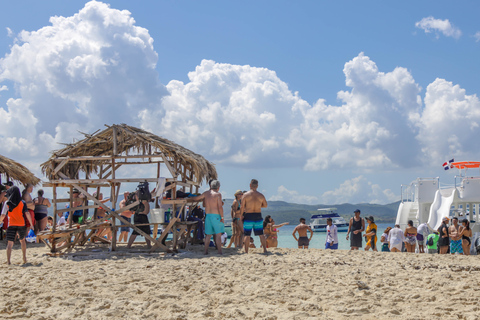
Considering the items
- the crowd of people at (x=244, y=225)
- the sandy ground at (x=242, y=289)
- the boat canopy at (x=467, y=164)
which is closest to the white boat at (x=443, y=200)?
the boat canopy at (x=467, y=164)

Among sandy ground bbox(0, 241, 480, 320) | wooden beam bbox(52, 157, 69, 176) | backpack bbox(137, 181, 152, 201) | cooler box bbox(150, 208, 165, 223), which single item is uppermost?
wooden beam bbox(52, 157, 69, 176)

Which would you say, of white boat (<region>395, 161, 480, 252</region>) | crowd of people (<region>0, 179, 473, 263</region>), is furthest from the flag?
crowd of people (<region>0, 179, 473, 263</region>)

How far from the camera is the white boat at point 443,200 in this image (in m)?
17.8

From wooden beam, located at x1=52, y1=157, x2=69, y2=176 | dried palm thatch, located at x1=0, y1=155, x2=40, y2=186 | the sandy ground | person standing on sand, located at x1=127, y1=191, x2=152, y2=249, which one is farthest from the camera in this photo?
dried palm thatch, located at x1=0, y1=155, x2=40, y2=186

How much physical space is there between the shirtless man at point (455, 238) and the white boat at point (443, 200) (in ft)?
17.7

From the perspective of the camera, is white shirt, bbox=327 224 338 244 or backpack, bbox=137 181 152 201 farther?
white shirt, bbox=327 224 338 244

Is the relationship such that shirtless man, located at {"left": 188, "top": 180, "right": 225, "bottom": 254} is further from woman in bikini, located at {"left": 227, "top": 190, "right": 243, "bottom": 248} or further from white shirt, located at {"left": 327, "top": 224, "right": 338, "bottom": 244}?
white shirt, located at {"left": 327, "top": 224, "right": 338, "bottom": 244}

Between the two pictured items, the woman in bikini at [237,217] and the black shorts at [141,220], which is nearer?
the black shorts at [141,220]

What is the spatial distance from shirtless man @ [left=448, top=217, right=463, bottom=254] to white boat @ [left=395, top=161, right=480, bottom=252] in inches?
212

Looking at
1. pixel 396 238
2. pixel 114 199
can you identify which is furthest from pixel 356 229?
pixel 114 199

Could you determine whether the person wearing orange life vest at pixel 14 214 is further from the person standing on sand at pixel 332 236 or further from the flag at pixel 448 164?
the flag at pixel 448 164

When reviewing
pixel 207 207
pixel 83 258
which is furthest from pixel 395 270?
pixel 83 258

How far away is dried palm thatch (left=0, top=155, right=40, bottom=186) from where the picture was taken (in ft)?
46.5

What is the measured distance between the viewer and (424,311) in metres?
5.29
